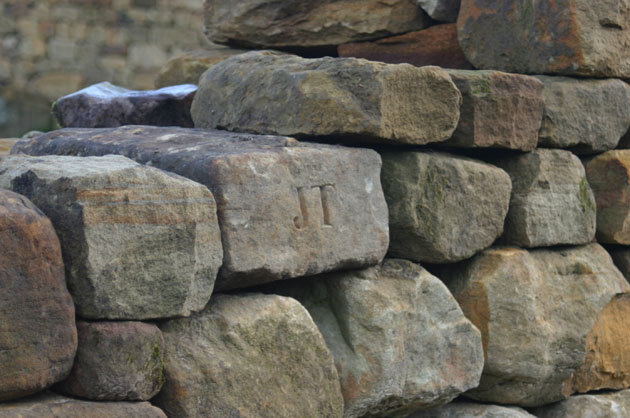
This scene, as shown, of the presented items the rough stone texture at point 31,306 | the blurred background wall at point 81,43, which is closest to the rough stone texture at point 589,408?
the rough stone texture at point 31,306

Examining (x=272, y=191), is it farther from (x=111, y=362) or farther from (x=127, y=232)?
(x=111, y=362)

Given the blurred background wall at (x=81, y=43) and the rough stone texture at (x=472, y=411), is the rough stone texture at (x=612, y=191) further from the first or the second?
the blurred background wall at (x=81, y=43)

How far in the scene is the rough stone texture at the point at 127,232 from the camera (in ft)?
6.71

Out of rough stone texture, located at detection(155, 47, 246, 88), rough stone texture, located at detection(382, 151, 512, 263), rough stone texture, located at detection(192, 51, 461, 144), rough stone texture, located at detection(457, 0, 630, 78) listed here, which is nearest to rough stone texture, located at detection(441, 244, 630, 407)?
rough stone texture, located at detection(382, 151, 512, 263)

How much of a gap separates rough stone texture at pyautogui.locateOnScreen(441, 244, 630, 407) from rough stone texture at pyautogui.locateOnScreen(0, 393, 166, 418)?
57.5 inches

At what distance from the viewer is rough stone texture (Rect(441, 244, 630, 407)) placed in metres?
3.22

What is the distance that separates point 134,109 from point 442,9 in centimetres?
137

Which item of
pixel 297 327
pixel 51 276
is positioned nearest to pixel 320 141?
pixel 297 327

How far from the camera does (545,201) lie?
340 centimetres

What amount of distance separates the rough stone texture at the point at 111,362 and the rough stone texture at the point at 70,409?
0.03m

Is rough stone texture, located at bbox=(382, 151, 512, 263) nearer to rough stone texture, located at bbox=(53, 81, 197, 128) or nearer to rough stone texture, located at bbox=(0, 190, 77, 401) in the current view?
rough stone texture, located at bbox=(53, 81, 197, 128)

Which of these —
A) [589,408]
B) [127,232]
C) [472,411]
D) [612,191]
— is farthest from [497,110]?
[127,232]

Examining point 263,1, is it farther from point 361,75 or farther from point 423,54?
point 361,75

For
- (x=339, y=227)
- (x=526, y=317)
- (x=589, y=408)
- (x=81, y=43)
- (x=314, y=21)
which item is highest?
(x=314, y=21)
